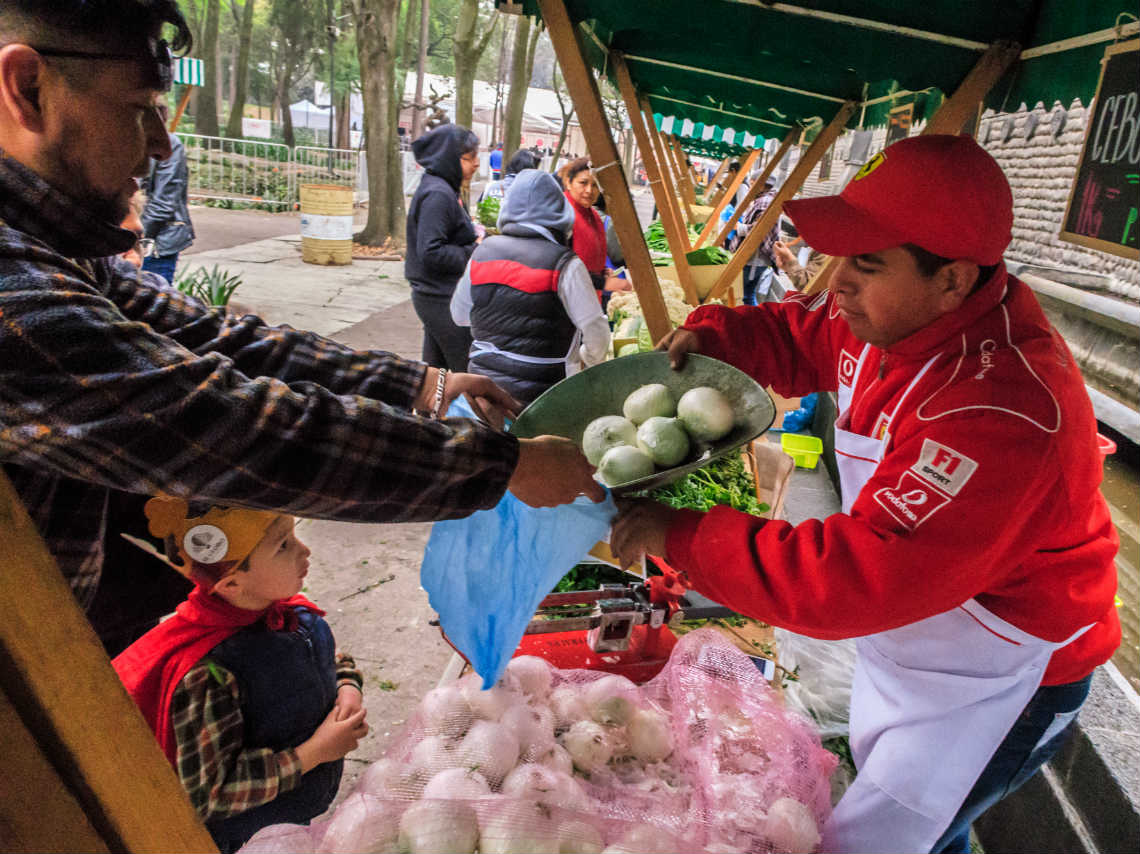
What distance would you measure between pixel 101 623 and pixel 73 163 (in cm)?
104

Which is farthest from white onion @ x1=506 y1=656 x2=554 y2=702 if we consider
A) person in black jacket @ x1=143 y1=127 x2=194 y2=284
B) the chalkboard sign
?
person in black jacket @ x1=143 y1=127 x2=194 y2=284

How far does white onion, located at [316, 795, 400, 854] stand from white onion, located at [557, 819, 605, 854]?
1.20 ft

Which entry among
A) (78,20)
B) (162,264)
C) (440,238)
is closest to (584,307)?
(440,238)

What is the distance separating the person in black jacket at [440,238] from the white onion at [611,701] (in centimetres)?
393

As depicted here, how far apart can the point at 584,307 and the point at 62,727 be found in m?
3.92

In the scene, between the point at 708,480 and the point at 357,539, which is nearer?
the point at 708,480

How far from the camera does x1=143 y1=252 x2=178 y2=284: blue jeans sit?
6605 mm

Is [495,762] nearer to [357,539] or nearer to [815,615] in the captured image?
[815,615]

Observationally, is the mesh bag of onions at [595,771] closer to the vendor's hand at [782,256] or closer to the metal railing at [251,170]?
the vendor's hand at [782,256]

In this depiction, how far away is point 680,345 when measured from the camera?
208 cm

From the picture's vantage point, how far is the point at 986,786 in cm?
185

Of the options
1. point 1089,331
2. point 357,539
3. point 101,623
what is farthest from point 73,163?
point 1089,331

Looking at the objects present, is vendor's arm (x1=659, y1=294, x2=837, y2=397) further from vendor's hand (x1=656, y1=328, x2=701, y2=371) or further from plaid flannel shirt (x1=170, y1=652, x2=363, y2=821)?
plaid flannel shirt (x1=170, y1=652, x2=363, y2=821)

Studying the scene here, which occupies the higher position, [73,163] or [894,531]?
[73,163]
